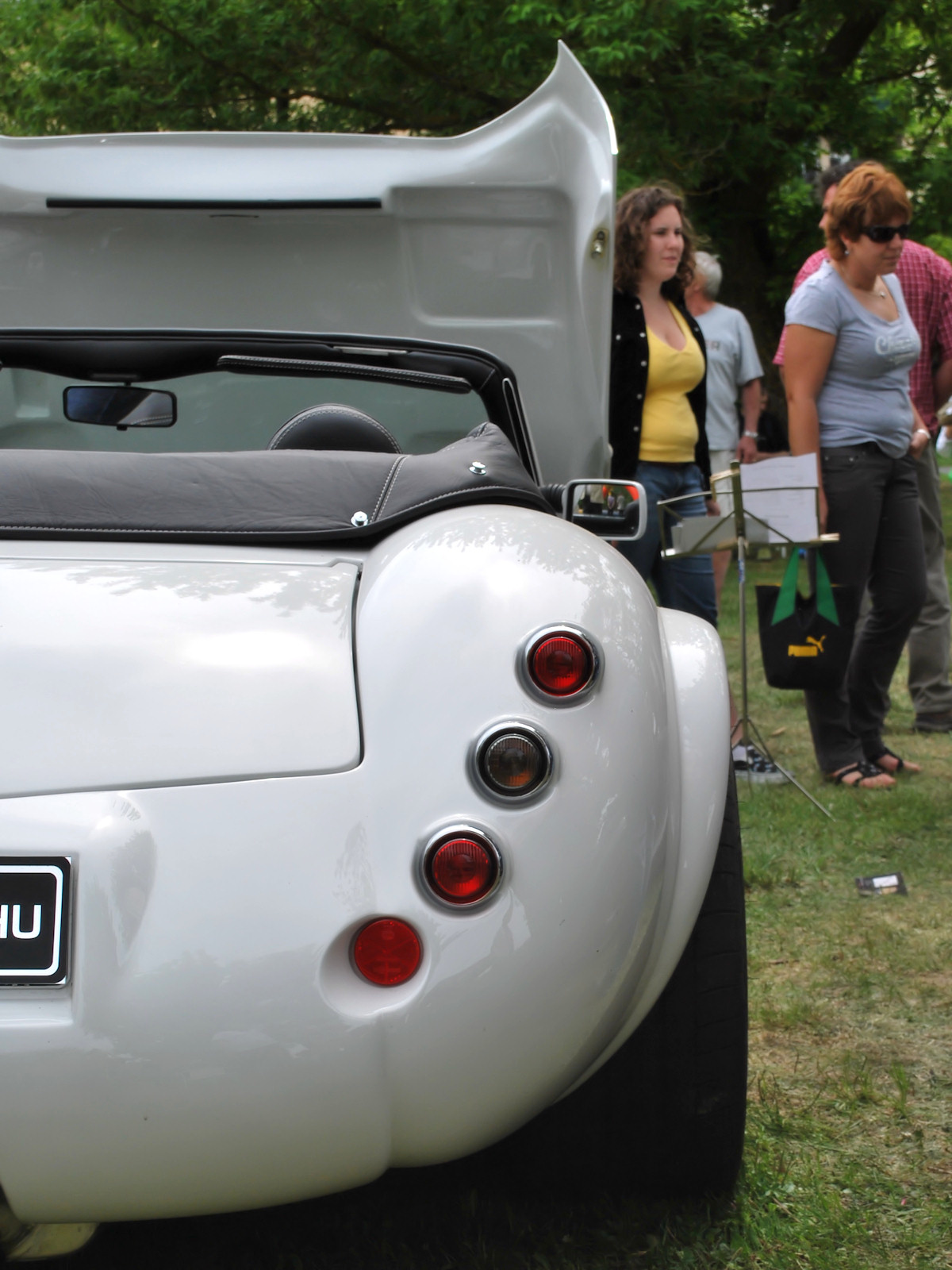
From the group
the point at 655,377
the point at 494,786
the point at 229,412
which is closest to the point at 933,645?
the point at 655,377

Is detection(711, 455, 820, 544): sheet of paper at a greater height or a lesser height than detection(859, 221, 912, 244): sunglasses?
lesser

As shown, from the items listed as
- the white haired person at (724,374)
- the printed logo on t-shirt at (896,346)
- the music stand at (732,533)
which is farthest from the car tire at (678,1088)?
the white haired person at (724,374)

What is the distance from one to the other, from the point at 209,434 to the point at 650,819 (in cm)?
189

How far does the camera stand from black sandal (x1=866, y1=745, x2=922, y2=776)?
16.2 feet

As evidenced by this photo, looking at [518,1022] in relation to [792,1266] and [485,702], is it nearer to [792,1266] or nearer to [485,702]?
[485,702]

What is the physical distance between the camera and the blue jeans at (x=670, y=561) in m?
4.84

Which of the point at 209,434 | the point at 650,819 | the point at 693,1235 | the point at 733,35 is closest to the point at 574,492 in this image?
the point at 209,434

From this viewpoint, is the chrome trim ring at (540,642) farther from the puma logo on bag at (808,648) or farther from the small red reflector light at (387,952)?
the puma logo on bag at (808,648)

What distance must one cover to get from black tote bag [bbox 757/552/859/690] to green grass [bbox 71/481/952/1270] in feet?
4.02

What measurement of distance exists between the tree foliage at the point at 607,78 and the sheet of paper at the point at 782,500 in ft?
24.7

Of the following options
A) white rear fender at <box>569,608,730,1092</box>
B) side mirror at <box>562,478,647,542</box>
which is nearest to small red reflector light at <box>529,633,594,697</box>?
white rear fender at <box>569,608,730,1092</box>

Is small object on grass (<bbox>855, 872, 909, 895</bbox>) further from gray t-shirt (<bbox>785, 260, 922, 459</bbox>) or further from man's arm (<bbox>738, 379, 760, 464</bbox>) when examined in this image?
man's arm (<bbox>738, 379, 760, 464</bbox>)

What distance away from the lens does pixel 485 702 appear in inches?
59.4

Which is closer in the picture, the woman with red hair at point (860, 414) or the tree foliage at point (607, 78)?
the woman with red hair at point (860, 414)
